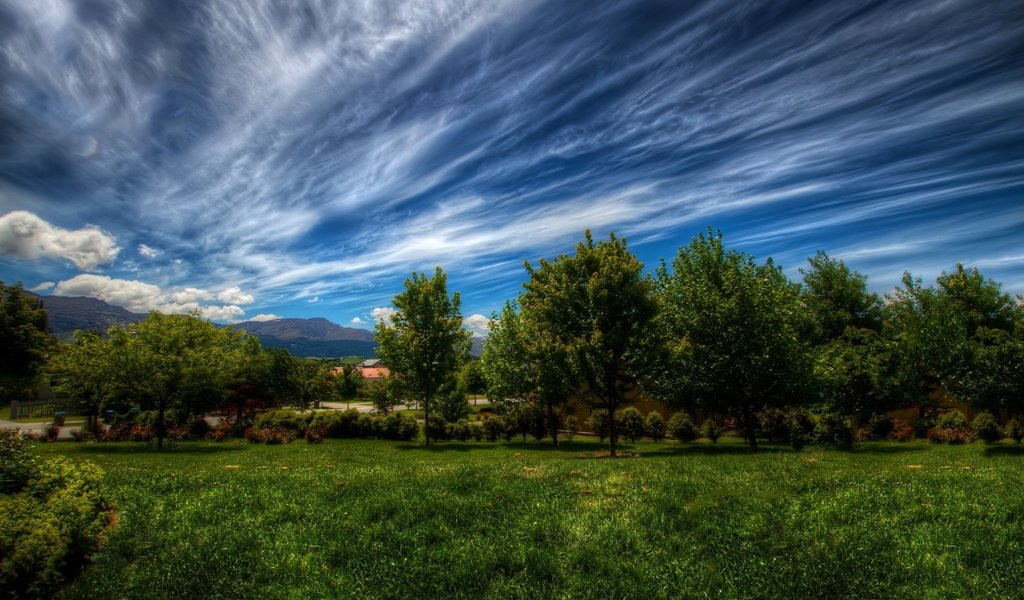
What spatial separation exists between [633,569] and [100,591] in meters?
6.68

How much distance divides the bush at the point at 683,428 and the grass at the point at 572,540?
64.2 feet

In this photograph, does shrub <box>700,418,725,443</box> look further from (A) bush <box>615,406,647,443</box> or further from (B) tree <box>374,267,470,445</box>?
(B) tree <box>374,267,470,445</box>

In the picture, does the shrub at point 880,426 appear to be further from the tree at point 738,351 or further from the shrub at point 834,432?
the tree at point 738,351

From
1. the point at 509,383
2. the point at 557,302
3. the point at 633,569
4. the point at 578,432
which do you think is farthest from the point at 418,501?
the point at 578,432

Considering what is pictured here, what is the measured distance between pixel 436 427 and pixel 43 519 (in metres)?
26.9

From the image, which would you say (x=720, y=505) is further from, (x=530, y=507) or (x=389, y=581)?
(x=389, y=581)

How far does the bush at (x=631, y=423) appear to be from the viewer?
105 ft

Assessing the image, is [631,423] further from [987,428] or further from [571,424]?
[987,428]

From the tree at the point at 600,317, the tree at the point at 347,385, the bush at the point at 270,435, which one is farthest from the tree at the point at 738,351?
the tree at the point at 347,385

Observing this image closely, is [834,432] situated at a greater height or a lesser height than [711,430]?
greater

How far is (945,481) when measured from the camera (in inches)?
396

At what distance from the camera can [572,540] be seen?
23.3 feet

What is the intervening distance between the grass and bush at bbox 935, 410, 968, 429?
74.8 feet

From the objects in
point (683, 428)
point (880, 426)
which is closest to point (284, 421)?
point (683, 428)
